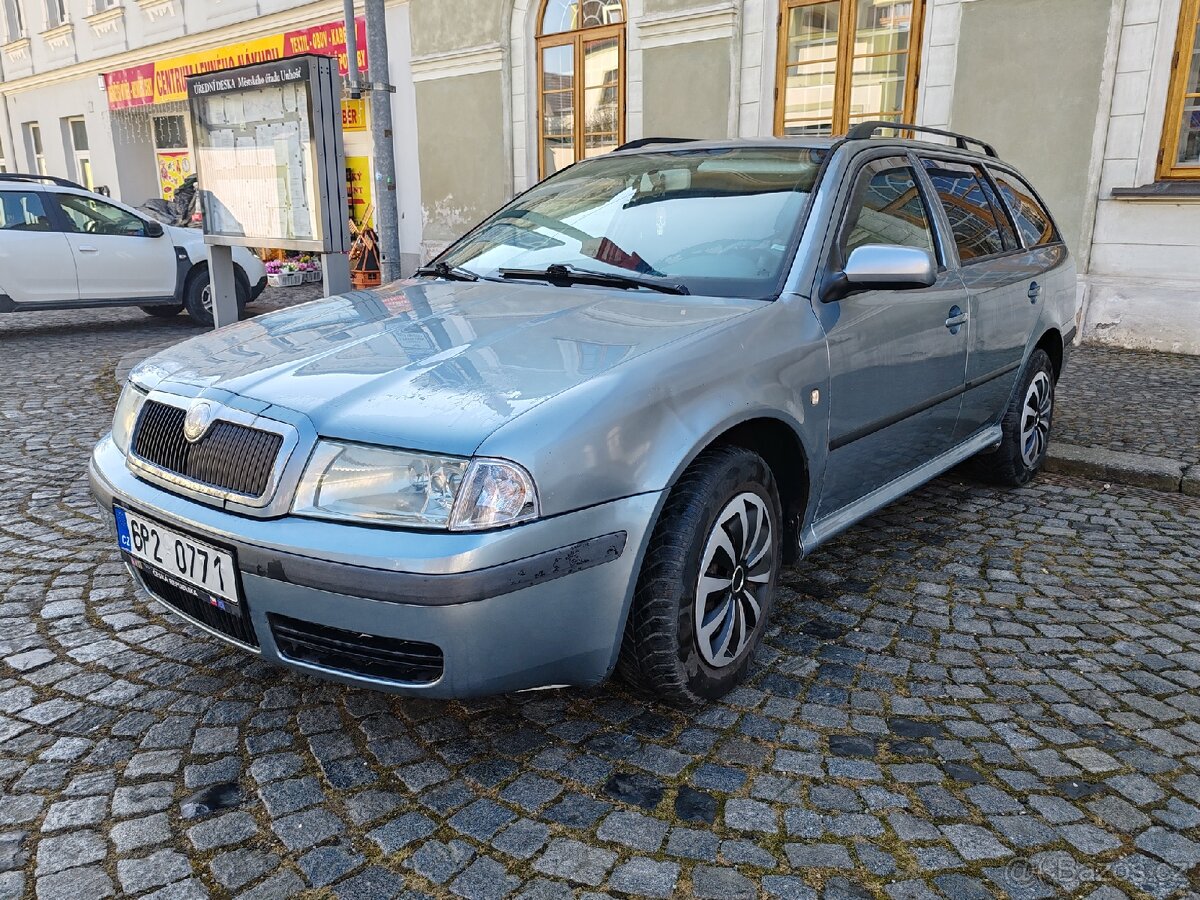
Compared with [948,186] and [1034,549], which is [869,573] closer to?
[1034,549]

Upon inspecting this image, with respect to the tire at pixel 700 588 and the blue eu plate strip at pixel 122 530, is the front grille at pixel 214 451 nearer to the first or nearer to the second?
the blue eu plate strip at pixel 122 530

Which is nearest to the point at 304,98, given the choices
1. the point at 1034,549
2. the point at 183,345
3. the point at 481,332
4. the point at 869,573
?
the point at 183,345

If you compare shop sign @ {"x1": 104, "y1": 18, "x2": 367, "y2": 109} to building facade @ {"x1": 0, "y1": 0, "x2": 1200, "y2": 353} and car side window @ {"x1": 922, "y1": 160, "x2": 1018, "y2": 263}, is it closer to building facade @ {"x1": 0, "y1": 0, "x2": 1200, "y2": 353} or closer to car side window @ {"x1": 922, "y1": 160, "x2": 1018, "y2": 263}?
building facade @ {"x1": 0, "y1": 0, "x2": 1200, "y2": 353}

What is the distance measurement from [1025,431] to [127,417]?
4005 millimetres

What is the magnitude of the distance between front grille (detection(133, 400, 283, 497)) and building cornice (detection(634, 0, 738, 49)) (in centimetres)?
923

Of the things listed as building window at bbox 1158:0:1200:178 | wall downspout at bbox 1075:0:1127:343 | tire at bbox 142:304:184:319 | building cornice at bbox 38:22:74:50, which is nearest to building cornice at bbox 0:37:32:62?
building cornice at bbox 38:22:74:50

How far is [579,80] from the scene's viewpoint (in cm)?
1213

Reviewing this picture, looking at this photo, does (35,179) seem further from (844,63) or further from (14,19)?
(14,19)

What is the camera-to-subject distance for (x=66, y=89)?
23.4 metres

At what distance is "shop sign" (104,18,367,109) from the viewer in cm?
1510

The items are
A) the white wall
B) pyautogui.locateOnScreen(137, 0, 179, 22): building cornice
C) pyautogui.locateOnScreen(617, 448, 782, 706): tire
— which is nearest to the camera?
pyautogui.locateOnScreen(617, 448, 782, 706): tire

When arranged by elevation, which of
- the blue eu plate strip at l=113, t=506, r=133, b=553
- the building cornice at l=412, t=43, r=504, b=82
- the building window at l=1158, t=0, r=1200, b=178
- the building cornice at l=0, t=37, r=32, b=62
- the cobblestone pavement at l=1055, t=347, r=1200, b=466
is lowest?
the cobblestone pavement at l=1055, t=347, r=1200, b=466

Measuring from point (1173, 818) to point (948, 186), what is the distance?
2657 millimetres

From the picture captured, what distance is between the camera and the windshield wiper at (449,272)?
3.48 m
